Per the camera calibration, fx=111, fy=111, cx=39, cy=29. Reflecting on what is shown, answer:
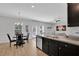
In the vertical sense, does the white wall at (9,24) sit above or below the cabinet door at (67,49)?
above

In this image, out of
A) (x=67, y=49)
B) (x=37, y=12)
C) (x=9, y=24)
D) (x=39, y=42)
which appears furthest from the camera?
(x=39, y=42)

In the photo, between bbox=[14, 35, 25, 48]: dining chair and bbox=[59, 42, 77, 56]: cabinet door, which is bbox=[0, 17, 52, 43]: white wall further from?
bbox=[59, 42, 77, 56]: cabinet door

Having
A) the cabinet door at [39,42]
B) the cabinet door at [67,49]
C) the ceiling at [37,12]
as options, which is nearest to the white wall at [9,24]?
the ceiling at [37,12]

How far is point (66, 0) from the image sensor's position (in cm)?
115

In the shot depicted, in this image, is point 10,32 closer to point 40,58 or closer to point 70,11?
point 70,11

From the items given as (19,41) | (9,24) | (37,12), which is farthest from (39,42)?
(9,24)

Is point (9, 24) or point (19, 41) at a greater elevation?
point (9, 24)

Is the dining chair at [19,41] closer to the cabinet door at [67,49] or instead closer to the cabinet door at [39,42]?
the cabinet door at [39,42]

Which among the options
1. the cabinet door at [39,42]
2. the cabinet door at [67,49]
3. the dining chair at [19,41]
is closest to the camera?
the cabinet door at [67,49]

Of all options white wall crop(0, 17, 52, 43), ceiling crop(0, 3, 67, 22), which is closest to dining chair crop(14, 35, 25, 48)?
white wall crop(0, 17, 52, 43)

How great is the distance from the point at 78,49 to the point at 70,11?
866 mm

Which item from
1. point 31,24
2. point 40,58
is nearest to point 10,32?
point 31,24

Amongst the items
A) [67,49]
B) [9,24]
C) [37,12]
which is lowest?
[67,49]

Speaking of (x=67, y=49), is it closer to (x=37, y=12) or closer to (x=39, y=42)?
(x=37, y=12)
